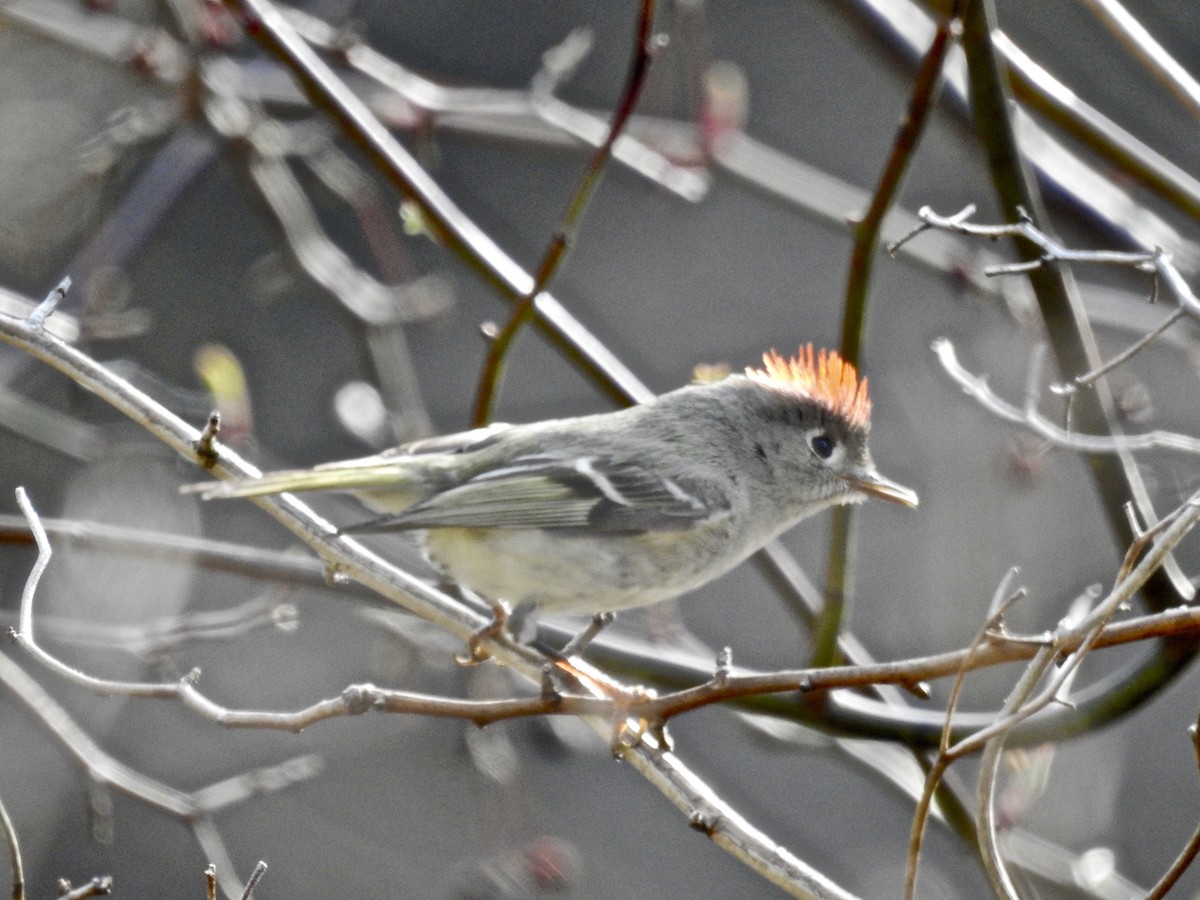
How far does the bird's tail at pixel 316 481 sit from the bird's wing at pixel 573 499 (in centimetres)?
7

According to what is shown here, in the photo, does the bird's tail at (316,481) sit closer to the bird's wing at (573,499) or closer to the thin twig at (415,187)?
the bird's wing at (573,499)

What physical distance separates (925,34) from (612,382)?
31.6 inches

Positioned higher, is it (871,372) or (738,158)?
(871,372)

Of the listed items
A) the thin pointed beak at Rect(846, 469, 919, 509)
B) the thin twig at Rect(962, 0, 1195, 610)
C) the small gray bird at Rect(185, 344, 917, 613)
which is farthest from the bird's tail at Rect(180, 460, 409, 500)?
the thin twig at Rect(962, 0, 1195, 610)

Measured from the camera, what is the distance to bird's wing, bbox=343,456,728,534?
205cm

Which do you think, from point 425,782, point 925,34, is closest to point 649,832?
point 425,782

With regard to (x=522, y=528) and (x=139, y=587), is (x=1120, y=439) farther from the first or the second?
(x=139, y=587)

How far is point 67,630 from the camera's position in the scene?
242 cm

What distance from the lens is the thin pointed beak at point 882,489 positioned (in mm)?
2230

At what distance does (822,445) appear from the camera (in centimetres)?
238

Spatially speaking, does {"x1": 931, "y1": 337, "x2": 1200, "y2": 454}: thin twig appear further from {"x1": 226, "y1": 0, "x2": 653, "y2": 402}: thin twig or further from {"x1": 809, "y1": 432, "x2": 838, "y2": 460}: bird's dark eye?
{"x1": 226, "y1": 0, "x2": 653, "y2": 402}: thin twig

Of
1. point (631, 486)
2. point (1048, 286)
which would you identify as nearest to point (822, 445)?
point (631, 486)

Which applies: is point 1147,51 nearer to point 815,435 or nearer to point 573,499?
point 815,435

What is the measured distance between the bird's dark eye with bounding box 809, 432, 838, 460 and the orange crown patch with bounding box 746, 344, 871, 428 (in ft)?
0.23
